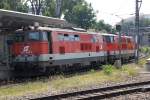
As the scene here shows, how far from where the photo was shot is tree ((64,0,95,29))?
89.8m

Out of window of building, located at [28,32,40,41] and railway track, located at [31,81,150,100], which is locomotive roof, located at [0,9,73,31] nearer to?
window of building, located at [28,32,40,41]

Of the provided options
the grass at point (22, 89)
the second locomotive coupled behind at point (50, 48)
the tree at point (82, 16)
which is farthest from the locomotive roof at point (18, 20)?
the tree at point (82, 16)

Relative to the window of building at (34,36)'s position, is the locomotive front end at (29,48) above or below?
below

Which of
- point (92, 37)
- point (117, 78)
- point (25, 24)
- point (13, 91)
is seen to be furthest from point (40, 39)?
point (92, 37)

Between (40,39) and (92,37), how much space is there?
848 centimetres

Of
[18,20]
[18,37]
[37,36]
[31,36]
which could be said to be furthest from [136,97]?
[18,20]

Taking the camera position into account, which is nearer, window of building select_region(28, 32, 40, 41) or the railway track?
the railway track

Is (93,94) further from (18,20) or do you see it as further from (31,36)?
(18,20)

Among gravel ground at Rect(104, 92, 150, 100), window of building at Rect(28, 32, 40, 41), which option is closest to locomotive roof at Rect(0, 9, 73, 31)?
window of building at Rect(28, 32, 40, 41)

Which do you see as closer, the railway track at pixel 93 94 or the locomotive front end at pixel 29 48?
the railway track at pixel 93 94

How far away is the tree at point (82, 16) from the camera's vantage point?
89.8 metres

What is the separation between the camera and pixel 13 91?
19312 mm

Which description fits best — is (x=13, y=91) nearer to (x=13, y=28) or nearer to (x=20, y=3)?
(x=13, y=28)

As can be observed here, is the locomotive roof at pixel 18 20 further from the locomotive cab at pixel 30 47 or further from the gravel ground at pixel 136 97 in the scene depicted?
the gravel ground at pixel 136 97
